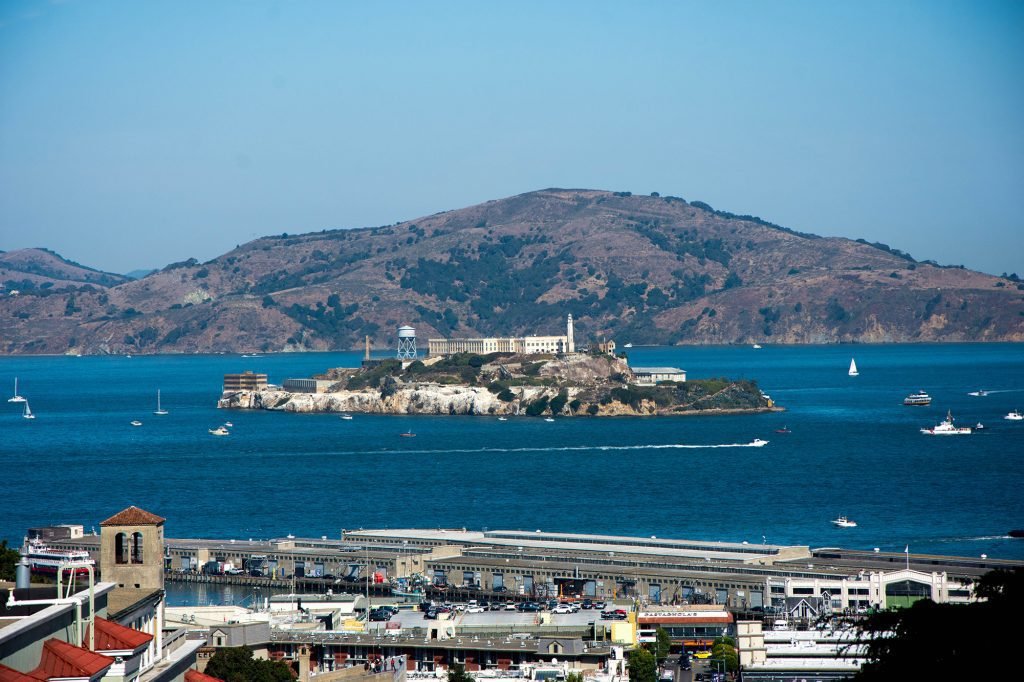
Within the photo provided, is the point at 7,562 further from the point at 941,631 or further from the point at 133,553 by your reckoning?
the point at 941,631

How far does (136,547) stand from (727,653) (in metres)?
14.5

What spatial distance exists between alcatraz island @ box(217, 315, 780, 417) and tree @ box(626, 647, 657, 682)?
77.4 meters

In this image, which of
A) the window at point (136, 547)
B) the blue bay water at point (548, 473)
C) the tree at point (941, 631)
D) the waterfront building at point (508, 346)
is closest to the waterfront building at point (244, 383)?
the blue bay water at point (548, 473)

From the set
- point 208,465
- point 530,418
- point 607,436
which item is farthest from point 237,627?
point 530,418

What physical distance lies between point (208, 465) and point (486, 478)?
12.7m

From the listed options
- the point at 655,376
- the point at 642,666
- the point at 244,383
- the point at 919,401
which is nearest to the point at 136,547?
the point at 642,666

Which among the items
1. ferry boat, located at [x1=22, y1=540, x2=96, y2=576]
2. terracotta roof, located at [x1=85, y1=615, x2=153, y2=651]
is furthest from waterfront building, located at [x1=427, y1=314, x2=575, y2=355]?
terracotta roof, located at [x1=85, y1=615, x2=153, y2=651]

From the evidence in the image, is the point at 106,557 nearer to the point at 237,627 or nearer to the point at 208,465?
the point at 237,627

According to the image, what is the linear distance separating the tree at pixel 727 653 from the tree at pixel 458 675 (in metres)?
4.00

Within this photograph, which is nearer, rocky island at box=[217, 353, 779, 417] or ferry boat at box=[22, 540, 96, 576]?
ferry boat at box=[22, 540, 96, 576]

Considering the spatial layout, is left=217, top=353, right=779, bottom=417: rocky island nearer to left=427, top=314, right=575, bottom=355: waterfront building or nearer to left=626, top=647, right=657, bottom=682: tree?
left=427, top=314, right=575, bottom=355: waterfront building

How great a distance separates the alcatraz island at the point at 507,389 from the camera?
346 feet

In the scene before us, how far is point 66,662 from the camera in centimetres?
1010

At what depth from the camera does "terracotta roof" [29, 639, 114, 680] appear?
32.9 ft
